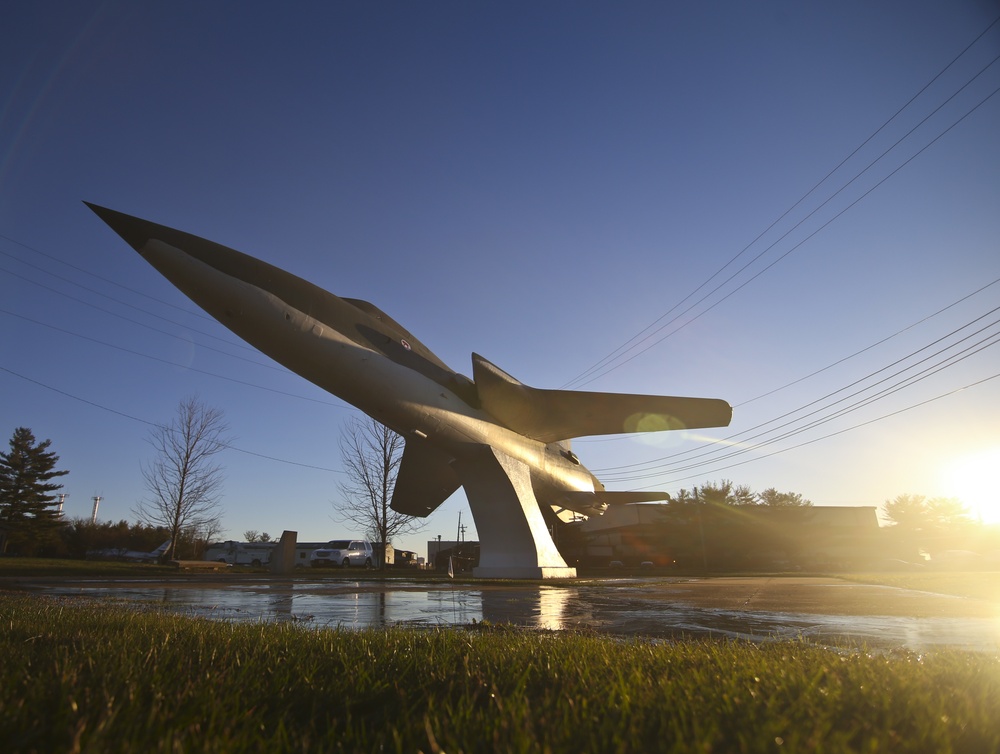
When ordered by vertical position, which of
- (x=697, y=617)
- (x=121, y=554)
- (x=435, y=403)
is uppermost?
(x=435, y=403)

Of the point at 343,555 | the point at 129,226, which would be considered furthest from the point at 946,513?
the point at 129,226

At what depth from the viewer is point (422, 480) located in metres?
18.2

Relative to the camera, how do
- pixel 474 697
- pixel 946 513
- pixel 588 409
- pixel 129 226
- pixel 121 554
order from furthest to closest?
pixel 946 513 < pixel 121 554 < pixel 588 409 < pixel 129 226 < pixel 474 697

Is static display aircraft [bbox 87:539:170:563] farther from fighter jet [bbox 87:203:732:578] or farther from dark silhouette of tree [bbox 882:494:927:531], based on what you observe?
dark silhouette of tree [bbox 882:494:927:531]

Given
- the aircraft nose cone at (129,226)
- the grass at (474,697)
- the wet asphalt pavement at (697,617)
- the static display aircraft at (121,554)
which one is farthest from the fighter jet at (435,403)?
the static display aircraft at (121,554)

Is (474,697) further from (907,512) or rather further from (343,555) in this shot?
(907,512)

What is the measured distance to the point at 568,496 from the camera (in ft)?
64.6

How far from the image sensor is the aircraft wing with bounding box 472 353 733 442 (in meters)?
15.7

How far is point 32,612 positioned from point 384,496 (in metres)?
24.2

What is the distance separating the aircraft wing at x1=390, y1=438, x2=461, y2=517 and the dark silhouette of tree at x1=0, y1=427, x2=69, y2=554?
137 feet

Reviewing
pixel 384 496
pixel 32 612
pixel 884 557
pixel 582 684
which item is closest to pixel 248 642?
pixel 582 684

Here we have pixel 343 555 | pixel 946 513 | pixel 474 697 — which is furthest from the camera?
pixel 946 513

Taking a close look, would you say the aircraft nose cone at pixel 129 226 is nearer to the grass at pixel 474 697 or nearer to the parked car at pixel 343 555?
the grass at pixel 474 697

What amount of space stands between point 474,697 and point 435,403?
13.0 m
